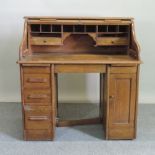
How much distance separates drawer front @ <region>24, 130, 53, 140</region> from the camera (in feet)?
7.80

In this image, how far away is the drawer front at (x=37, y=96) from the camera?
230cm

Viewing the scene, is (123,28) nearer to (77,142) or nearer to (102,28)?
(102,28)

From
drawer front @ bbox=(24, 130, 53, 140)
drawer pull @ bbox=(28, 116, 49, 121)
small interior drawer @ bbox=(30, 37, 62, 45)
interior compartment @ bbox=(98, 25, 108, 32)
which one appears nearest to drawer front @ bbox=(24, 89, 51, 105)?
drawer pull @ bbox=(28, 116, 49, 121)

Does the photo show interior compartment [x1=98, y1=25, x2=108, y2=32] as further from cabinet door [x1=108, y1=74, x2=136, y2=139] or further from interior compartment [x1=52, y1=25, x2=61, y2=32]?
cabinet door [x1=108, y1=74, x2=136, y2=139]

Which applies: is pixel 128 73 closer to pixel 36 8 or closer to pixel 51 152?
pixel 51 152

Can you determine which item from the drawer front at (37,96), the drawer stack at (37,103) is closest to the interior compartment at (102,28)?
the drawer stack at (37,103)

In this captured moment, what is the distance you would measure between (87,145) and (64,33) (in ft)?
3.52

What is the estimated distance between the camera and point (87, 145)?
91.0 inches

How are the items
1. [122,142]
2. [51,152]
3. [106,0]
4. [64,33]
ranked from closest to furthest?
[51,152]
[122,142]
[64,33]
[106,0]

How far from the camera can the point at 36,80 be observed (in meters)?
2.28

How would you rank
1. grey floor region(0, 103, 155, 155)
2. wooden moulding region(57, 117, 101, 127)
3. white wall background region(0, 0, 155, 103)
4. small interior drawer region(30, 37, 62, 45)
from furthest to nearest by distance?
white wall background region(0, 0, 155, 103)
wooden moulding region(57, 117, 101, 127)
small interior drawer region(30, 37, 62, 45)
grey floor region(0, 103, 155, 155)

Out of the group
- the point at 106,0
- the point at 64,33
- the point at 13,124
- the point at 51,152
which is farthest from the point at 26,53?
the point at 106,0

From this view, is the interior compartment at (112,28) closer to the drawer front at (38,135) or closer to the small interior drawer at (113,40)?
the small interior drawer at (113,40)

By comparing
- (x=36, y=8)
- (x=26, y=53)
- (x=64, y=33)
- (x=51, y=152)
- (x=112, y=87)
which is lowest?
(x=51, y=152)
